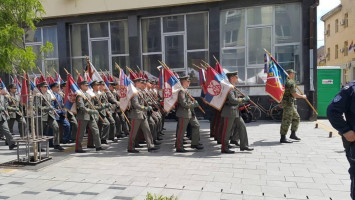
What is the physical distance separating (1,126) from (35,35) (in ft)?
28.9

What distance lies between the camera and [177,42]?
13312 millimetres

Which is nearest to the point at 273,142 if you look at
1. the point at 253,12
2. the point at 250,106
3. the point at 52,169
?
the point at 250,106

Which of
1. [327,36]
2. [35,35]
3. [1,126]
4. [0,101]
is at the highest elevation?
[327,36]

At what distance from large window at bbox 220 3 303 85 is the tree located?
27.8ft

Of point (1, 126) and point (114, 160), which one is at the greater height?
point (1, 126)

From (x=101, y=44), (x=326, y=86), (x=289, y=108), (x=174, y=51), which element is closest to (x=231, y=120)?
(x=289, y=108)

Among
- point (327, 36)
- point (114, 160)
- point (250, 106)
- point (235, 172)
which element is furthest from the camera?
point (327, 36)

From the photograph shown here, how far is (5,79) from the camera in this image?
50.6 ft

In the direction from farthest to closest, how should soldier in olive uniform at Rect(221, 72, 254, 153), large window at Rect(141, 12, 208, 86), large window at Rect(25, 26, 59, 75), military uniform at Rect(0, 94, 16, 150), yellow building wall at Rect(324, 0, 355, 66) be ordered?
yellow building wall at Rect(324, 0, 355, 66), large window at Rect(25, 26, 59, 75), large window at Rect(141, 12, 208, 86), military uniform at Rect(0, 94, 16, 150), soldier in olive uniform at Rect(221, 72, 254, 153)

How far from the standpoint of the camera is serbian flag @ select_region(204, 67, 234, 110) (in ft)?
21.8

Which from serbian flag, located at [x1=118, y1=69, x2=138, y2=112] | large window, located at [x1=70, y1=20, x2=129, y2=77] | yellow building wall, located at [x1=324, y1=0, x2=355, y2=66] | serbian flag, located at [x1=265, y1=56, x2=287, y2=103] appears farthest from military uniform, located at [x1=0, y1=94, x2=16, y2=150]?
yellow building wall, located at [x1=324, y1=0, x2=355, y2=66]

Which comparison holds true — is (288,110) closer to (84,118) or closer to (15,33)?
(84,118)

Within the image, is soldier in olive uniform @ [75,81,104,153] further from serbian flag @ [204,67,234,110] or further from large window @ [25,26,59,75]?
large window @ [25,26,59,75]

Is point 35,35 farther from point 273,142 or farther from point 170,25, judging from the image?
point 273,142
